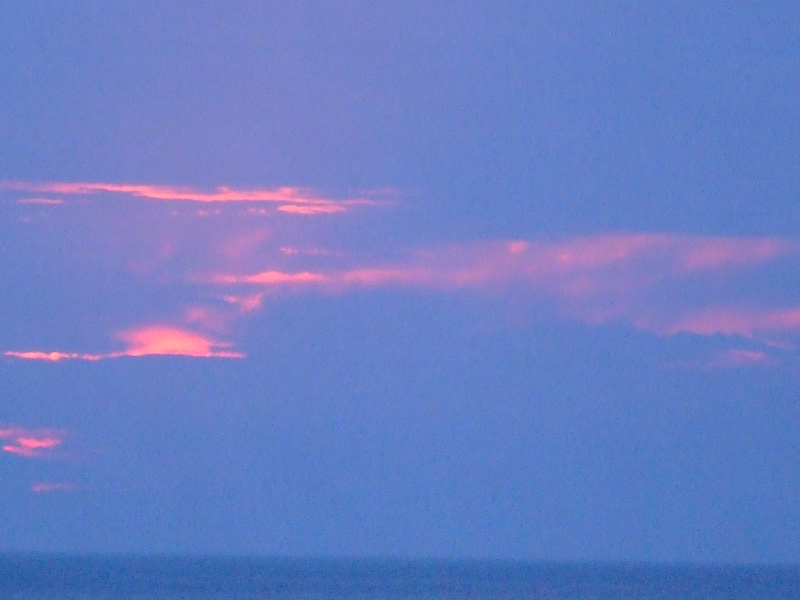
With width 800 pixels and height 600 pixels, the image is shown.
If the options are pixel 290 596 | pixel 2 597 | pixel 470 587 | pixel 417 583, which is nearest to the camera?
pixel 2 597

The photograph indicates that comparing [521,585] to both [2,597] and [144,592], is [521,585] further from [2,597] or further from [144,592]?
[2,597]

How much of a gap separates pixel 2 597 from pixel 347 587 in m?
19.4

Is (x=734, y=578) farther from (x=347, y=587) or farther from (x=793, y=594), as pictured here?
(x=347, y=587)

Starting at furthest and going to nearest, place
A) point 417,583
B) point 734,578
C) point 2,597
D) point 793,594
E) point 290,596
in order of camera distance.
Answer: point 734,578
point 417,583
point 793,594
point 290,596
point 2,597

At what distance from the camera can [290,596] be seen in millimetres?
56750

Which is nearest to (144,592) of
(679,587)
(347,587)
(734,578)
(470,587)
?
(347,587)

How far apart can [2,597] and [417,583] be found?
2592 centimetres

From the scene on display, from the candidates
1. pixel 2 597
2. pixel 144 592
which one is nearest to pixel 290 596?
pixel 144 592

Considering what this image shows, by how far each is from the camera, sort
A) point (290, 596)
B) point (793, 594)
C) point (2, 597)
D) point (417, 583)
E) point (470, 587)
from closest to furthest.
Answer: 1. point (2, 597)
2. point (290, 596)
3. point (793, 594)
4. point (470, 587)
5. point (417, 583)

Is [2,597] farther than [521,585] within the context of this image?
No

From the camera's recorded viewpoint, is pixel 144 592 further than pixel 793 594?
No

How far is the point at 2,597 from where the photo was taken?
2071 inches

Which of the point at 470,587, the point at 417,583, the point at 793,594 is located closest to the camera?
the point at 793,594

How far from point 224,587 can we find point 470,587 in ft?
41.8
